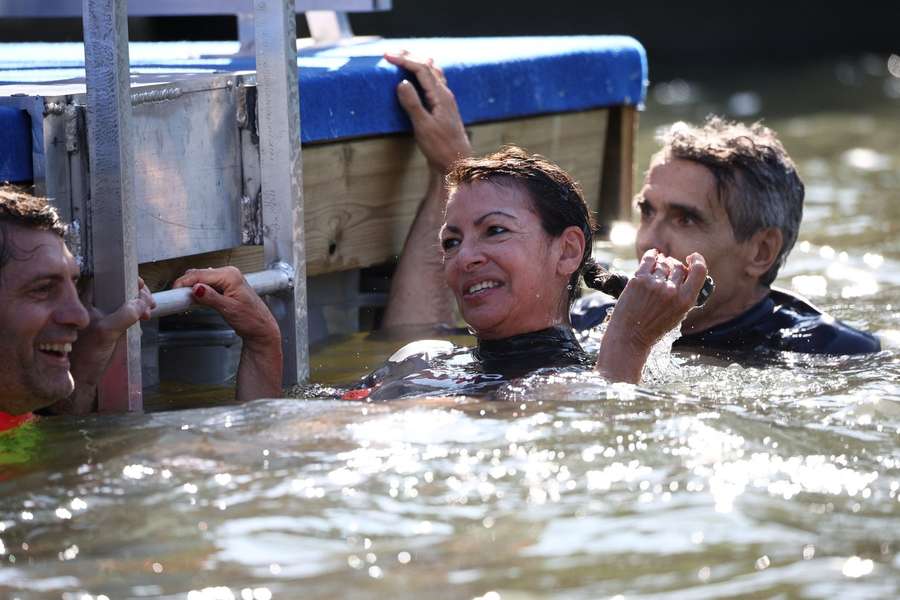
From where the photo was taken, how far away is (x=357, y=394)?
3873mm

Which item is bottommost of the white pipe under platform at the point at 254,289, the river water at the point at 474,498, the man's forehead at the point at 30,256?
the river water at the point at 474,498

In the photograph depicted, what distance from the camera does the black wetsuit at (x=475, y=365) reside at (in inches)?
148

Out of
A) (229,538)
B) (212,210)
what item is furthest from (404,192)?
(229,538)

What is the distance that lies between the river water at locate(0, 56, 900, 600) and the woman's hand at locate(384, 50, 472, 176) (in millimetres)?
1304

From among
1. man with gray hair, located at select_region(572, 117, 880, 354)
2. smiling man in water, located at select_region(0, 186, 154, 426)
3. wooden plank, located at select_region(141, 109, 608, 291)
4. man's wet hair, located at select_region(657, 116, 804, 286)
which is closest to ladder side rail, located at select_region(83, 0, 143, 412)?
smiling man in water, located at select_region(0, 186, 154, 426)

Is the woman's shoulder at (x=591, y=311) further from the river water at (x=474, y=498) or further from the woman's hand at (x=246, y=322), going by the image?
the woman's hand at (x=246, y=322)

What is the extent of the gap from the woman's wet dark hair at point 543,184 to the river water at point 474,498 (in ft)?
1.88

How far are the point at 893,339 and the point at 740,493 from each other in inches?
97.8

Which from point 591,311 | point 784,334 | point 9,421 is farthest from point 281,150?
point 784,334

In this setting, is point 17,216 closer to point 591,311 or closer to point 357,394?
point 357,394

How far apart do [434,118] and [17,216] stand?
183 centimetres

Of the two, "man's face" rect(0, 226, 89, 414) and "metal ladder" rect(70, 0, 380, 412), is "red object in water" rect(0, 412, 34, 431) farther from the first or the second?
"metal ladder" rect(70, 0, 380, 412)

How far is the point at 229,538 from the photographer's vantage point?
8.54 ft

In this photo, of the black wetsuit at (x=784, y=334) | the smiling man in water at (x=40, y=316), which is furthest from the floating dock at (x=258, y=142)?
the black wetsuit at (x=784, y=334)
